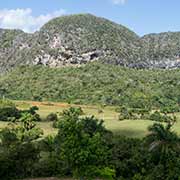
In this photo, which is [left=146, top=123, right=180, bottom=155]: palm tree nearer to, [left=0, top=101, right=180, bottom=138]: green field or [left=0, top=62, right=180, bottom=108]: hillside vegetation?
[left=0, top=101, right=180, bottom=138]: green field

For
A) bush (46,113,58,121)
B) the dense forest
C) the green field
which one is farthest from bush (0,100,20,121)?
the dense forest

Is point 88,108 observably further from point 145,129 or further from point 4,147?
point 4,147

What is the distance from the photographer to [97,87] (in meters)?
173

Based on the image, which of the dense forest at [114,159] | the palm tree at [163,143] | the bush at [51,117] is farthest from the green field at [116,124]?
the palm tree at [163,143]

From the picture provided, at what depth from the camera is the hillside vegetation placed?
499ft

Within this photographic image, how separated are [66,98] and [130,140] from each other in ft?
294

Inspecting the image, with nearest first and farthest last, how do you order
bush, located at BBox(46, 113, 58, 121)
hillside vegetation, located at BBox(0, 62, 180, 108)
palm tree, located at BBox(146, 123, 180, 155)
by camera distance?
palm tree, located at BBox(146, 123, 180, 155) → bush, located at BBox(46, 113, 58, 121) → hillside vegetation, located at BBox(0, 62, 180, 108)

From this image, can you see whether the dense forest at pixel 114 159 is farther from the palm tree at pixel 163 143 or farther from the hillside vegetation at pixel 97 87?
the hillside vegetation at pixel 97 87

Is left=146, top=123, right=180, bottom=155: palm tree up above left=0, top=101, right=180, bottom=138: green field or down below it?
above

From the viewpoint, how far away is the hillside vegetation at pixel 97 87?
499 ft

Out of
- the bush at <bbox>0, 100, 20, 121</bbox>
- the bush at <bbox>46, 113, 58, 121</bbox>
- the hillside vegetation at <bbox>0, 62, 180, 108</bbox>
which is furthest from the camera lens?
the hillside vegetation at <bbox>0, 62, 180, 108</bbox>

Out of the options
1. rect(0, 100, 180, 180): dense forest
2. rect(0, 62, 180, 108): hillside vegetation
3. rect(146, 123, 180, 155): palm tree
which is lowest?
rect(0, 100, 180, 180): dense forest

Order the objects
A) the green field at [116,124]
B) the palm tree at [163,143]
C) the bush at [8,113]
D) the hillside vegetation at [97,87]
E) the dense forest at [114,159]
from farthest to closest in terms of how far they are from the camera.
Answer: the hillside vegetation at [97,87] < the bush at [8,113] < the green field at [116,124] < the palm tree at [163,143] < the dense forest at [114,159]

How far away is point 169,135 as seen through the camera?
62938 millimetres
